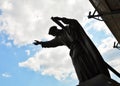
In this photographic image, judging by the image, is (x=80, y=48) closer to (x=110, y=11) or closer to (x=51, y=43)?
(x=51, y=43)

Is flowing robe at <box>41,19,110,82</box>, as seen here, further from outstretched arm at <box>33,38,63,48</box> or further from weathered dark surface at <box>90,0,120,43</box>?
weathered dark surface at <box>90,0,120,43</box>

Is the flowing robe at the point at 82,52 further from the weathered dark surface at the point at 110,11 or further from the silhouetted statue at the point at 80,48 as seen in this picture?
the weathered dark surface at the point at 110,11

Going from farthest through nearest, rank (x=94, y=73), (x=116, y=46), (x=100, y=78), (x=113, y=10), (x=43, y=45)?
(x=116, y=46)
(x=113, y=10)
(x=43, y=45)
(x=94, y=73)
(x=100, y=78)

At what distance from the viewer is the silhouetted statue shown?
6336 millimetres

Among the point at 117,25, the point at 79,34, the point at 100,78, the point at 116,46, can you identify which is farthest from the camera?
the point at 116,46

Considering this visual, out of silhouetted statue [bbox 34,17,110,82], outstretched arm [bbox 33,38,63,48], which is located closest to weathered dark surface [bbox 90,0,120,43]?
outstretched arm [bbox 33,38,63,48]

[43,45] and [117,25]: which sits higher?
[117,25]

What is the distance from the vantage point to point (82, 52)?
21.7ft

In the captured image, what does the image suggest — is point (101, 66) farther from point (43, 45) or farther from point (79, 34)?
point (43, 45)

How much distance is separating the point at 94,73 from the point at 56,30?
59.7 inches

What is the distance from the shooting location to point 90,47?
6.55 metres

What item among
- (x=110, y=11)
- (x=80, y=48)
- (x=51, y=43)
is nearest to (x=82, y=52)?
(x=80, y=48)

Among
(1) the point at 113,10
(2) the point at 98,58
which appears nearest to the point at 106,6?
(1) the point at 113,10

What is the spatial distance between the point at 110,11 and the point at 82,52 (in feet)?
26.8
